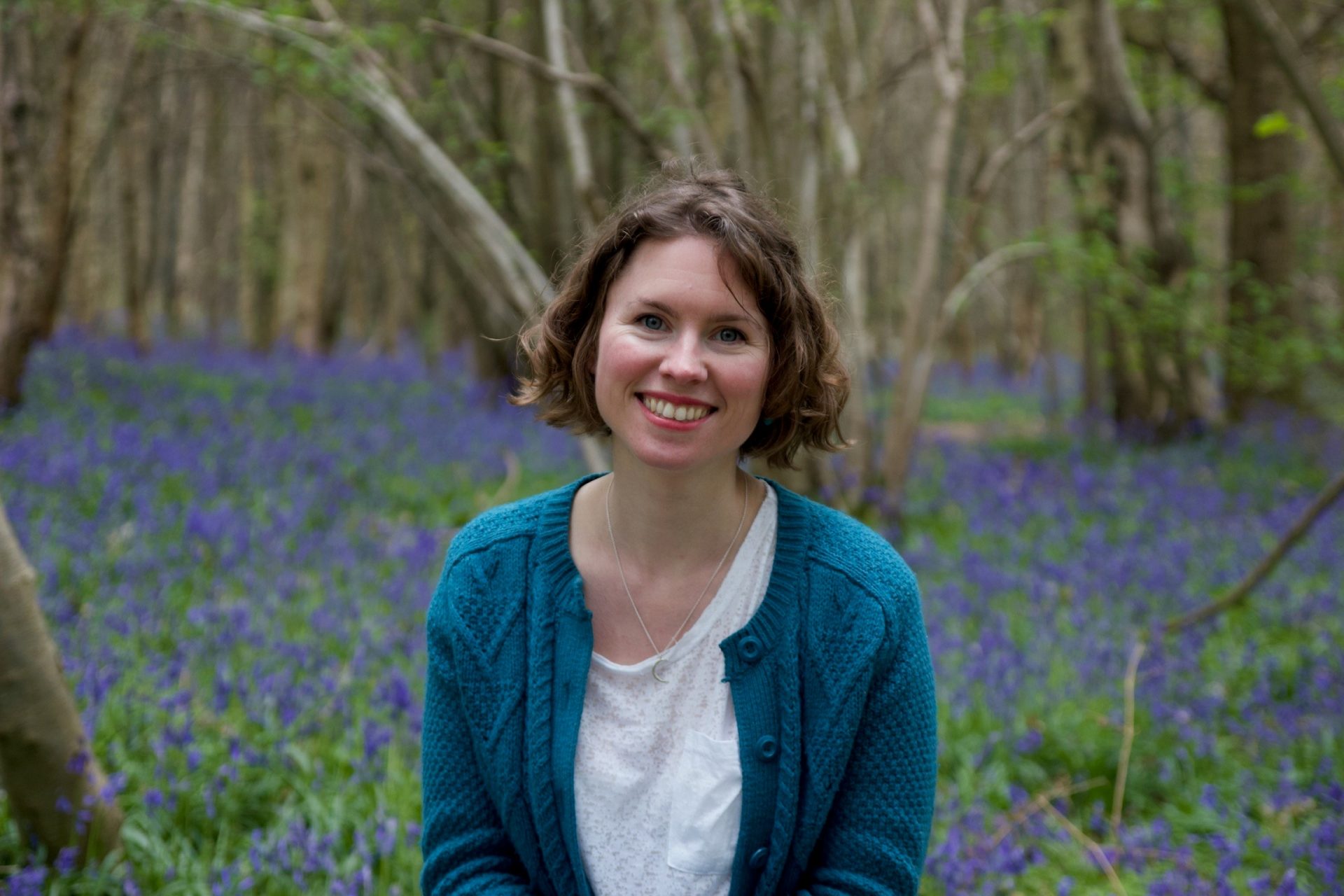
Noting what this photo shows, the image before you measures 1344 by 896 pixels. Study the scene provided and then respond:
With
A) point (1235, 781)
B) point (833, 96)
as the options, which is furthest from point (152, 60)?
point (1235, 781)

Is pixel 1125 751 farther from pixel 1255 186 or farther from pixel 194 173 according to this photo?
pixel 194 173

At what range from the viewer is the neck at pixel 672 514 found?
5.56 feet

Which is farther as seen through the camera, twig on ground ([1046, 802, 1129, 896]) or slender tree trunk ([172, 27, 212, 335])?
slender tree trunk ([172, 27, 212, 335])

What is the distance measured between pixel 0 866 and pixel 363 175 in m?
16.0

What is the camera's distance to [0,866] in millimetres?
2428

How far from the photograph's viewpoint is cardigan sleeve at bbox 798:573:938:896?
164 cm

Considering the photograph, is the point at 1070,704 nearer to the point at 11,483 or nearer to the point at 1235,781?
the point at 1235,781

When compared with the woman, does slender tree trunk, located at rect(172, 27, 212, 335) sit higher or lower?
higher

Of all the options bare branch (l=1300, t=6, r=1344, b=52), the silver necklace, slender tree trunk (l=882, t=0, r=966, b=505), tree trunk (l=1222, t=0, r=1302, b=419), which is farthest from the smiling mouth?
tree trunk (l=1222, t=0, r=1302, b=419)

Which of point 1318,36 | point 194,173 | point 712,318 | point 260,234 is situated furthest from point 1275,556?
point 194,173

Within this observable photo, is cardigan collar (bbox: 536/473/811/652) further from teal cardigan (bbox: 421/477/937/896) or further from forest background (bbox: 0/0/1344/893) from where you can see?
forest background (bbox: 0/0/1344/893)

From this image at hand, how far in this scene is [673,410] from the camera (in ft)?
5.21

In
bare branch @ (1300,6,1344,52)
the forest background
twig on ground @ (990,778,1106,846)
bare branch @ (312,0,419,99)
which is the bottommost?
twig on ground @ (990,778,1106,846)

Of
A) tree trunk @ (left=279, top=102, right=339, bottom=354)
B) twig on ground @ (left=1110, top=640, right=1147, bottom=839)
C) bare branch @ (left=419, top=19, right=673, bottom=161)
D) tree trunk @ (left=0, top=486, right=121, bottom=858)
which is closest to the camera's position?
tree trunk @ (left=0, top=486, right=121, bottom=858)
